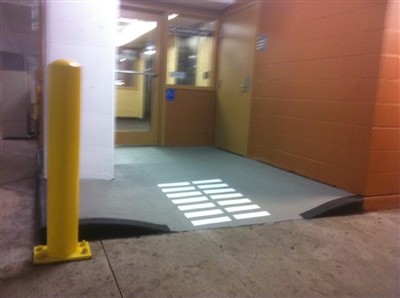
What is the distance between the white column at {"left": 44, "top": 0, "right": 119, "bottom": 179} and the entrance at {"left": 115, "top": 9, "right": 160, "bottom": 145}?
2255 mm

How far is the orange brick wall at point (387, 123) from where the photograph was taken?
9.61 feet

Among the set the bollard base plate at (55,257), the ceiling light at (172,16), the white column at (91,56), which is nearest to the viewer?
the bollard base plate at (55,257)

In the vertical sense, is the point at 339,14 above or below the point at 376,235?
above

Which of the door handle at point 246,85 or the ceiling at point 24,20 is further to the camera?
the ceiling at point 24,20

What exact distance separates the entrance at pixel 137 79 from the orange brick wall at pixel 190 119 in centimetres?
24

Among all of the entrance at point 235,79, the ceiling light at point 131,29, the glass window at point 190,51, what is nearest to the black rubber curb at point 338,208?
the entrance at point 235,79

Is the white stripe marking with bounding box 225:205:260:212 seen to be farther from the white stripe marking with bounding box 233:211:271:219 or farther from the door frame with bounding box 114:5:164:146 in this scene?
the door frame with bounding box 114:5:164:146

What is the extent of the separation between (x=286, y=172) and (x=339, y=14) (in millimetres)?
1777

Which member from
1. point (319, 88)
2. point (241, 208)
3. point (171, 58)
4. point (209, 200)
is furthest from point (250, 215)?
point (171, 58)

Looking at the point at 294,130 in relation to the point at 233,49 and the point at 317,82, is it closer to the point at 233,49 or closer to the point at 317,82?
the point at 317,82

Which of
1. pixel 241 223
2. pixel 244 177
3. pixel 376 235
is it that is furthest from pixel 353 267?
pixel 244 177

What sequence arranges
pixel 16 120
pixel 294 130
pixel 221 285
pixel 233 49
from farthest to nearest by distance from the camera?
pixel 16 120
pixel 233 49
pixel 294 130
pixel 221 285

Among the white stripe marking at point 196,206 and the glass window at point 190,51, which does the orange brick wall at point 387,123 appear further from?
the glass window at point 190,51

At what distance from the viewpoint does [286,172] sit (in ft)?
13.5
